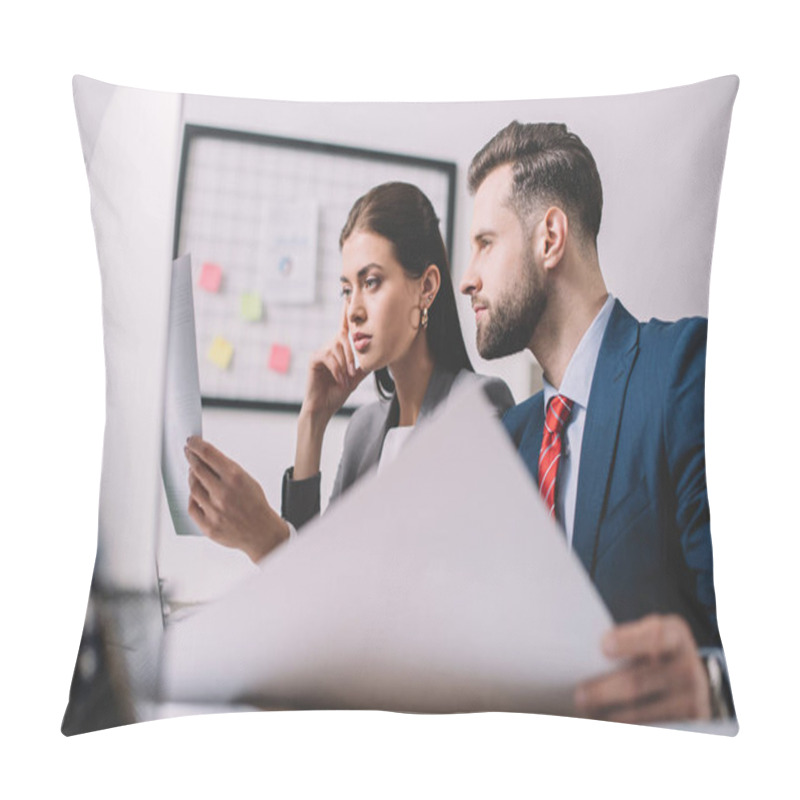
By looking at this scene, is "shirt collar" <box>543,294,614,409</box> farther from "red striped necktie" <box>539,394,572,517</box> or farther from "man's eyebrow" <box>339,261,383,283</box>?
"man's eyebrow" <box>339,261,383,283</box>

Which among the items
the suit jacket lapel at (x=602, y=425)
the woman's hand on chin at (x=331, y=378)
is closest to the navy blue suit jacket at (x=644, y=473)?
the suit jacket lapel at (x=602, y=425)

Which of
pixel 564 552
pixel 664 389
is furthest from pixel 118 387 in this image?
pixel 664 389

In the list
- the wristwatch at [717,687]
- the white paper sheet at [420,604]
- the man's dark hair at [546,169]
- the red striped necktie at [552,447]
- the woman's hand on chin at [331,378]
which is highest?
the man's dark hair at [546,169]

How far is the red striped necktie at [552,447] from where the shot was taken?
1360 millimetres

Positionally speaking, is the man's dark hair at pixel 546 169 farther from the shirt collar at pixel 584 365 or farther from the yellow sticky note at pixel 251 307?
the yellow sticky note at pixel 251 307

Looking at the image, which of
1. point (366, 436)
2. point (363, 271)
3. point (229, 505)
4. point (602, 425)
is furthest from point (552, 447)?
point (229, 505)

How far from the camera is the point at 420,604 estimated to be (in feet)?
4.36

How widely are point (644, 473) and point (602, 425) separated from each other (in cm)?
9

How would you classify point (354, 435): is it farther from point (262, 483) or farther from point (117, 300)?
point (117, 300)

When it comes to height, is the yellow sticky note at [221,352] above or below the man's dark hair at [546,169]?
below

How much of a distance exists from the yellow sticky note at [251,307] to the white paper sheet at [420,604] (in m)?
0.30

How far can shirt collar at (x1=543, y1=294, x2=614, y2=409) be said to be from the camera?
4.59ft

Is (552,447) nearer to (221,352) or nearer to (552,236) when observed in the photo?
(552,236)

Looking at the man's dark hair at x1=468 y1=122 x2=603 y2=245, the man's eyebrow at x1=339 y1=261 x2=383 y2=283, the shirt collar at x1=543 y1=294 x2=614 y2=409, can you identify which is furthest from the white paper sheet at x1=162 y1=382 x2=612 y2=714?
the man's dark hair at x1=468 y1=122 x2=603 y2=245
